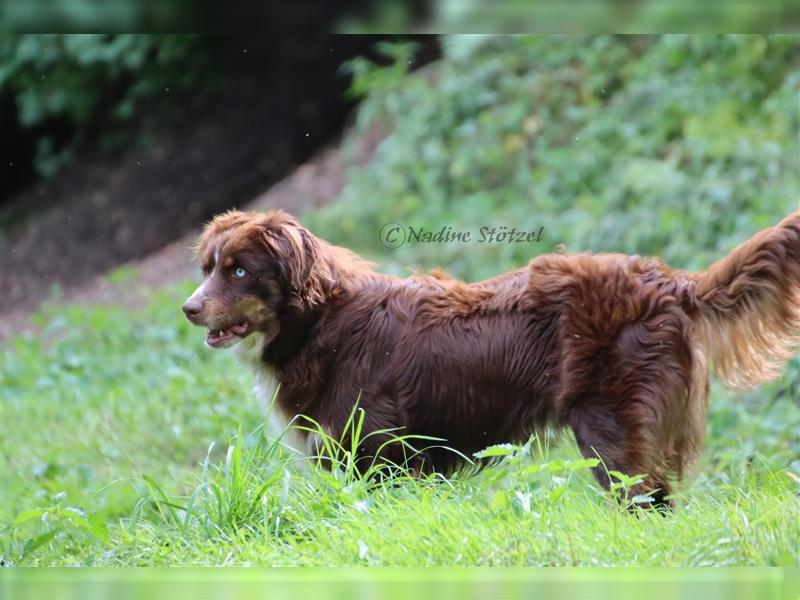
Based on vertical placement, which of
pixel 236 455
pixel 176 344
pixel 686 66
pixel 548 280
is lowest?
pixel 176 344

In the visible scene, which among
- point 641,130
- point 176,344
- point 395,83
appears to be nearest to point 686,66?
point 641,130

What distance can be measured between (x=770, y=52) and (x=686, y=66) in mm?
817

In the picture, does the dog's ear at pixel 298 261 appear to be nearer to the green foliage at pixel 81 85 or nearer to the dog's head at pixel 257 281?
the dog's head at pixel 257 281

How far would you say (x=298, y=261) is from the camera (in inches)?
227

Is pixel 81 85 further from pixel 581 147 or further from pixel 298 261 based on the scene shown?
pixel 298 261

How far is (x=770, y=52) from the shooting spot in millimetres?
10344

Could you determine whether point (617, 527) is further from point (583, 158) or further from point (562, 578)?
point (583, 158)

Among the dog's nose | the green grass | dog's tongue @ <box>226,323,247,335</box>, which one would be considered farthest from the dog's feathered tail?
the dog's nose

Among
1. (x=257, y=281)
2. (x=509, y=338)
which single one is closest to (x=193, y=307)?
(x=257, y=281)

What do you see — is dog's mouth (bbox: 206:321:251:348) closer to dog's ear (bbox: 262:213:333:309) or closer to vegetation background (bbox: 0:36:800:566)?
dog's ear (bbox: 262:213:333:309)

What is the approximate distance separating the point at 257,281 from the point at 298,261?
0.80 ft

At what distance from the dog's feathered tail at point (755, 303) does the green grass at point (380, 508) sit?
61cm

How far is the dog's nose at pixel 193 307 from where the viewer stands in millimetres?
5672

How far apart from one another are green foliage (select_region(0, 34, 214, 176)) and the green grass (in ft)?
15.2
